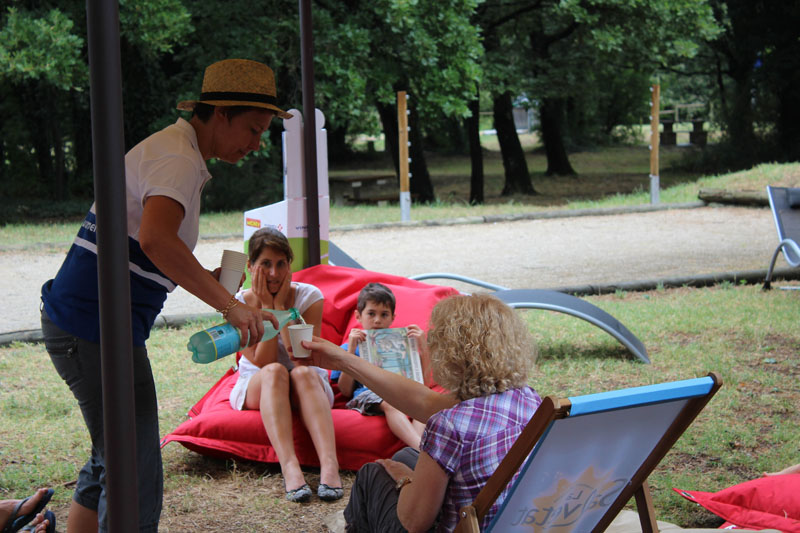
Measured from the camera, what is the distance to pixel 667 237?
41.4ft

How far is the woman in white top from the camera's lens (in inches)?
165

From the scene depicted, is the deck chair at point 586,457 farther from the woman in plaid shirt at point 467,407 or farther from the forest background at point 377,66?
the forest background at point 377,66

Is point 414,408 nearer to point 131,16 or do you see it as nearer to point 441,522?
point 441,522

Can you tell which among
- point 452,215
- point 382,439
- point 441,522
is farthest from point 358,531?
point 452,215

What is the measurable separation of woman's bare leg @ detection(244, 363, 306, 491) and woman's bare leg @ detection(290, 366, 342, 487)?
0.21 feet

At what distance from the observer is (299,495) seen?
4000 millimetres

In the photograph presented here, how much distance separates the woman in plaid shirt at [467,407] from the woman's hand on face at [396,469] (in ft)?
0.70

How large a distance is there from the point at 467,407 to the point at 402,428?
1853mm

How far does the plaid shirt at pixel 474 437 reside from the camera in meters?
2.61

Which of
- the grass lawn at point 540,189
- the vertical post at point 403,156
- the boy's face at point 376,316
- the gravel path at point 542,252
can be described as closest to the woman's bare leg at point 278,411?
the boy's face at point 376,316

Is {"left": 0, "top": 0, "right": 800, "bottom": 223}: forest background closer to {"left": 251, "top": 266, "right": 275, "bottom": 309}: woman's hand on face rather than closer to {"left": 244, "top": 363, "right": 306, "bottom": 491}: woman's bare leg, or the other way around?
{"left": 251, "top": 266, "right": 275, "bottom": 309}: woman's hand on face

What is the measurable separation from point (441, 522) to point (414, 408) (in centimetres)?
37

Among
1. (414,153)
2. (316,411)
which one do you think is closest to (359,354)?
(316,411)

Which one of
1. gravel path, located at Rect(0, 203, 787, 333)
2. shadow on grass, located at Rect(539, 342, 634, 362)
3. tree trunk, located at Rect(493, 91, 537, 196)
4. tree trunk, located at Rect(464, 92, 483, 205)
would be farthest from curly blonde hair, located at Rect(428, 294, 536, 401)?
tree trunk, located at Rect(493, 91, 537, 196)
